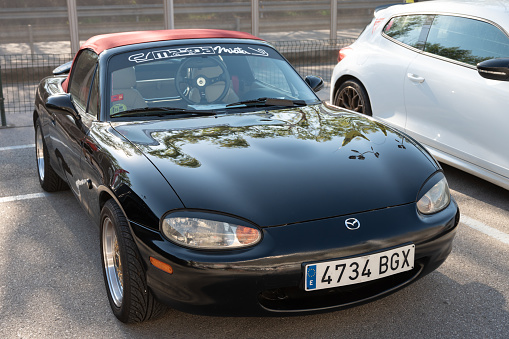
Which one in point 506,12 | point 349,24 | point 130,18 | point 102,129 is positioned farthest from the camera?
point 349,24

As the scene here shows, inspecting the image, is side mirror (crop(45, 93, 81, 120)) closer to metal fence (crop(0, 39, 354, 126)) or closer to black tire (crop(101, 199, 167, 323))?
black tire (crop(101, 199, 167, 323))

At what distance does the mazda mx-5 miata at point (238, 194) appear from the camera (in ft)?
9.38

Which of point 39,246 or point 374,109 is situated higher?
point 374,109

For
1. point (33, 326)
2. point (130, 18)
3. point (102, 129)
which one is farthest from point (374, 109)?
point (130, 18)

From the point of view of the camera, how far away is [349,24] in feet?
51.6

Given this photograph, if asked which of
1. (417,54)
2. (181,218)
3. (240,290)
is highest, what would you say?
(417,54)

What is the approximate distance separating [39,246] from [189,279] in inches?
77.6

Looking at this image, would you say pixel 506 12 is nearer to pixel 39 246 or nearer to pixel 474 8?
pixel 474 8

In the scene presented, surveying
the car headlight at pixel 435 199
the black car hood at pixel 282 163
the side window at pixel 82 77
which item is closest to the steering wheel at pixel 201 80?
the black car hood at pixel 282 163

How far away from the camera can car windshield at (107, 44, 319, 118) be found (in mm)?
4164

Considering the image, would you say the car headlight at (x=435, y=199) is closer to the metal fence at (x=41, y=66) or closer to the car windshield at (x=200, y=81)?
the car windshield at (x=200, y=81)

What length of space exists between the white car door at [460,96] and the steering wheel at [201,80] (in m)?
1.97

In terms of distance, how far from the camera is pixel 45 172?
5.45m

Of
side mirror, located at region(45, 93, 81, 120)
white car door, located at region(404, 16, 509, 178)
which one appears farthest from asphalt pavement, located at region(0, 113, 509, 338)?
side mirror, located at region(45, 93, 81, 120)
